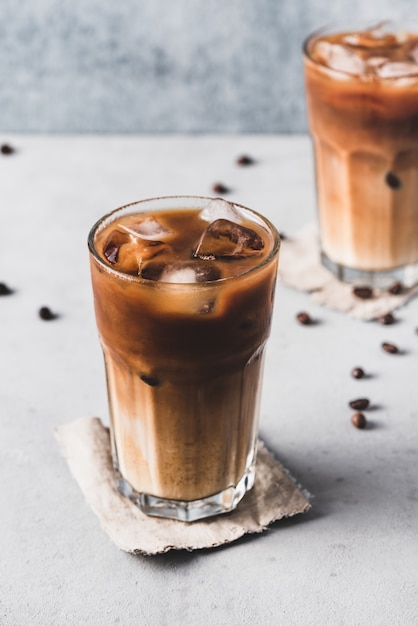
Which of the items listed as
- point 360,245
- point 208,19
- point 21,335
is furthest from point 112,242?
point 208,19

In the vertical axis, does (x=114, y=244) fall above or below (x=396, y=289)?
above

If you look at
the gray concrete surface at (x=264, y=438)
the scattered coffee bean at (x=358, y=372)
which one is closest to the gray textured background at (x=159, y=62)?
the gray concrete surface at (x=264, y=438)

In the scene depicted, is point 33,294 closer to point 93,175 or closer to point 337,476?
point 93,175

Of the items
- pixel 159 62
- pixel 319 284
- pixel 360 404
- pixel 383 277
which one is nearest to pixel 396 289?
pixel 383 277

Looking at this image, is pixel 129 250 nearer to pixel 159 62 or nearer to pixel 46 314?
pixel 46 314

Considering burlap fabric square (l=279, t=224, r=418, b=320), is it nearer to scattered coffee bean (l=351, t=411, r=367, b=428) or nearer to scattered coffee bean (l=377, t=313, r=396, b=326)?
scattered coffee bean (l=377, t=313, r=396, b=326)
